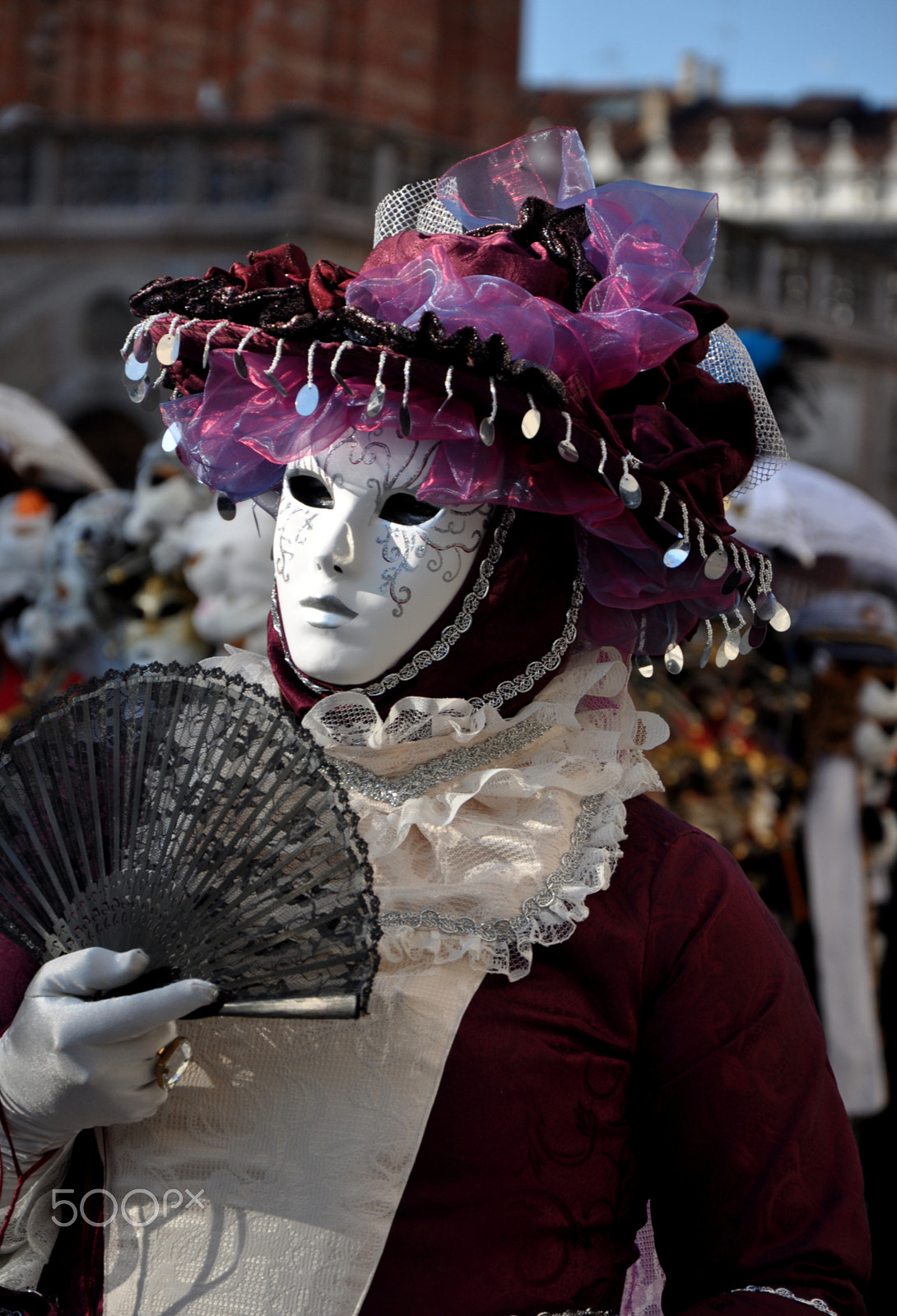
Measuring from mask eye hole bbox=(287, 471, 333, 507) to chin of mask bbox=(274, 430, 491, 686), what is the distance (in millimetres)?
25

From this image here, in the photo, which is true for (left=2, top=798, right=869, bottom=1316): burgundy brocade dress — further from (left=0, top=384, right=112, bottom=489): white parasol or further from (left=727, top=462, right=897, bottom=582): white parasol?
(left=0, top=384, right=112, bottom=489): white parasol

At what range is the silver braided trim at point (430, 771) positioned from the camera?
146cm

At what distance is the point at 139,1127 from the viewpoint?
1.37m

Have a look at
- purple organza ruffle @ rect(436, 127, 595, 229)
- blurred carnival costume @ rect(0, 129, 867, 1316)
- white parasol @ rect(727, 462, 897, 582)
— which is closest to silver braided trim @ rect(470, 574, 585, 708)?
blurred carnival costume @ rect(0, 129, 867, 1316)

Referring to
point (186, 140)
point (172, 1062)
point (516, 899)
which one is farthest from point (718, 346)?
point (186, 140)

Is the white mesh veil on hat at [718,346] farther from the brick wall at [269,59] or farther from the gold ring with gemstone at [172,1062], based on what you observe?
the brick wall at [269,59]

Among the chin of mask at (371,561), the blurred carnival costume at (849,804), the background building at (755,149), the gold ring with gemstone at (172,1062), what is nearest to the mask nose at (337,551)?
the chin of mask at (371,561)

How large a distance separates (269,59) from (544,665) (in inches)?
395

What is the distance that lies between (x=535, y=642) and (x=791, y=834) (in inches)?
112

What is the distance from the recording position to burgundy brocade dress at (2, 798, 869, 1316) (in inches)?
51.8

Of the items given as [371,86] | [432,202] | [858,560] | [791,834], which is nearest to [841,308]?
[371,86]

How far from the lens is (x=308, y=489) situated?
151 centimetres

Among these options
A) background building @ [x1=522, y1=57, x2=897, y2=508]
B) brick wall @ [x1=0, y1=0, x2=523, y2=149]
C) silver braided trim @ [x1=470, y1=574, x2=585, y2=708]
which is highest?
silver braided trim @ [x1=470, y1=574, x2=585, y2=708]

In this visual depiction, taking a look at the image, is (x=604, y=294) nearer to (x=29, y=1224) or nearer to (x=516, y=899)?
(x=516, y=899)
